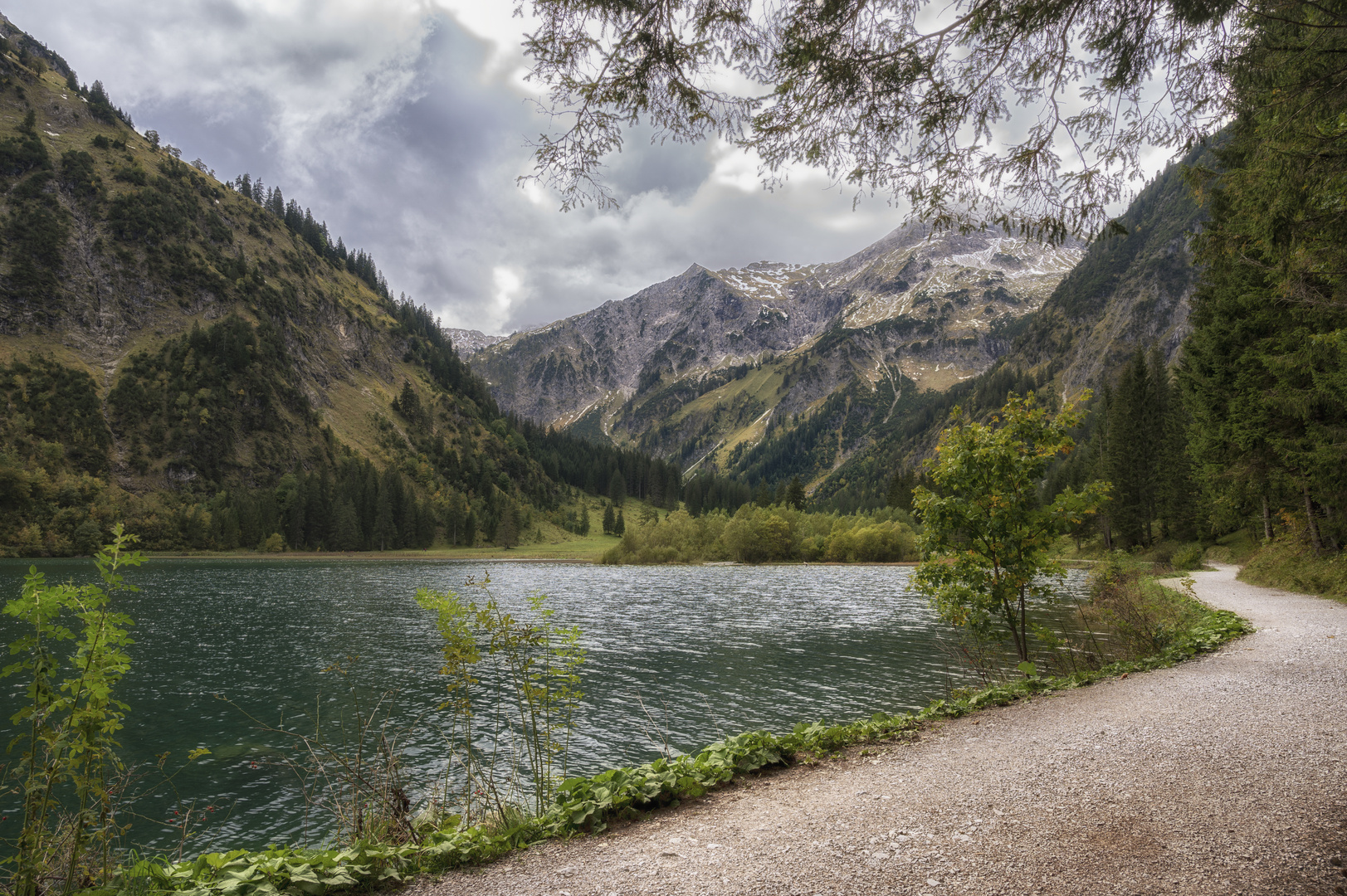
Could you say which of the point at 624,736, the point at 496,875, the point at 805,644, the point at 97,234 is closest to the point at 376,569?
the point at 805,644

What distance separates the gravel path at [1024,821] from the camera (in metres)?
4.76

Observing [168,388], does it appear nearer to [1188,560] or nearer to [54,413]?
[54,413]

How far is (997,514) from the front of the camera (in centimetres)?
1355

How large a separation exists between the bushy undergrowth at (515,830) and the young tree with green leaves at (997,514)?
324 centimetres

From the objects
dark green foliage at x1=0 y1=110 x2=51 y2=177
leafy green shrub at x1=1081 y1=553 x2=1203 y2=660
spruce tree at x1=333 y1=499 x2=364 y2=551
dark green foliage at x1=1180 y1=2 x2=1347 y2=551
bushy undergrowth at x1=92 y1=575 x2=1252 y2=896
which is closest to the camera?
bushy undergrowth at x1=92 y1=575 x2=1252 y2=896

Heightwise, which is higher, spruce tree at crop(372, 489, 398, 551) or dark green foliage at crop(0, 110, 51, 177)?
dark green foliage at crop(0, 110, 51, 177)

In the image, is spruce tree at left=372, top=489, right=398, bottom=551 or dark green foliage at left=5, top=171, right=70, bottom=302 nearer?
spruce tree at left=372, top=489, right=398, bottom=551

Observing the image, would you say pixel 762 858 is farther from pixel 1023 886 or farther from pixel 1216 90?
pixel 1216 90

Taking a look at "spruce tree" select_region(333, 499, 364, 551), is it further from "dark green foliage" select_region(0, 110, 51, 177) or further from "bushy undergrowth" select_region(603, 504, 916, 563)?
"dark green foliage" select_region(0, 110, 51, 177)

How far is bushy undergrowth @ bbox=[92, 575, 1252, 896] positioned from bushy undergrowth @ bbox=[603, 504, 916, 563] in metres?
87.6

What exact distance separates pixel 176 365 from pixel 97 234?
52.6m

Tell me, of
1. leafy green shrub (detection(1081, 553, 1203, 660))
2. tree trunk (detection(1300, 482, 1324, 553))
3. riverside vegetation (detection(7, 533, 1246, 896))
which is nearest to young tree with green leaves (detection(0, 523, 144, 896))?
riverside vegetation (detection(7, 533, 1246, 896))

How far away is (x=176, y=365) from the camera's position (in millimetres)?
149500

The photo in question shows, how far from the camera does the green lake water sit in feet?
49.8
